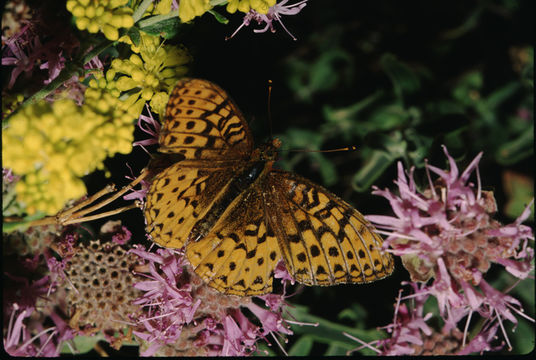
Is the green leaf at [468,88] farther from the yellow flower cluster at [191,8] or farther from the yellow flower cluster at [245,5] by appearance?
the yellow flower cluster at [191,8]

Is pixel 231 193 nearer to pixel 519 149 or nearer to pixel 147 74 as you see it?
pixel 147 74

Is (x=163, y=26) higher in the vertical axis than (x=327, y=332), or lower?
higher

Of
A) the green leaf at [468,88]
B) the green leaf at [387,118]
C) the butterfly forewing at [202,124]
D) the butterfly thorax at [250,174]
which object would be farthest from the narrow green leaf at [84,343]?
the green leaf at [468,88]

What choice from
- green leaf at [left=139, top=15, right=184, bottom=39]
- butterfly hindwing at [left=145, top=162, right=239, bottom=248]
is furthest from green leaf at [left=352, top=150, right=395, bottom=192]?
green leaf at [left=139, top=15, right=184, bottom=39]

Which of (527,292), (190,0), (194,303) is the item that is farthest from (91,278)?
(527,292)

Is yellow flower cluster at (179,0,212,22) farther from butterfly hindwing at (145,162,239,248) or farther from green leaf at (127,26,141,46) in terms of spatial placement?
butterfly hindwing at (145,162,239,248)

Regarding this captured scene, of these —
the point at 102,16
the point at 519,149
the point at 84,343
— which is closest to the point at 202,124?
the point at 102,16
